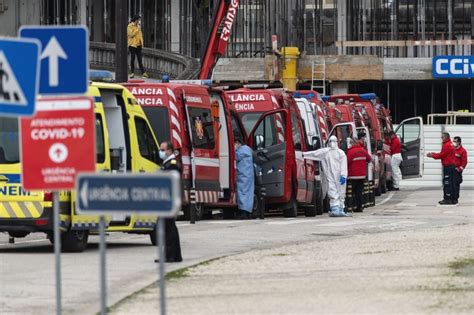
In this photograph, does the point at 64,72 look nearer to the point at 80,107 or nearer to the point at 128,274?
the point at 80,107

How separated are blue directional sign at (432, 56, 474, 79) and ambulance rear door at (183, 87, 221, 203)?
32.1 meters

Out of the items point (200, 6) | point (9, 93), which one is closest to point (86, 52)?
point (9, 93)

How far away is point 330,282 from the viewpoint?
15.7 metres

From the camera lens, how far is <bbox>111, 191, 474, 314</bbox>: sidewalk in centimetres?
1356

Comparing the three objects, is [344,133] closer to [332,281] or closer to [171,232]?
[171,232]

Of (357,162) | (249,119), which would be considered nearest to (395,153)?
(357,162)

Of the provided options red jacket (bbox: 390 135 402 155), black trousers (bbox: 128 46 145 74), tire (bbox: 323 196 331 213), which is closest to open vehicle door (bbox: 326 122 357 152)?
tire (bbox: 323 196 331 213)

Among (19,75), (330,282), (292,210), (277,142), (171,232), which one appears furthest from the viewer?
(292,210)

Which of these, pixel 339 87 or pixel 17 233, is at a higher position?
pixel 339 87

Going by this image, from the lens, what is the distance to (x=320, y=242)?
22047mm

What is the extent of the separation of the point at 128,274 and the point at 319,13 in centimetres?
4630

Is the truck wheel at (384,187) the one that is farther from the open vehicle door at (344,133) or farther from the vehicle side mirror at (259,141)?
the vehicle side mirror at (259,141)

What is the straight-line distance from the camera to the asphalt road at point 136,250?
49.1 feet

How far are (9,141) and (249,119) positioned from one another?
36.2 ft
